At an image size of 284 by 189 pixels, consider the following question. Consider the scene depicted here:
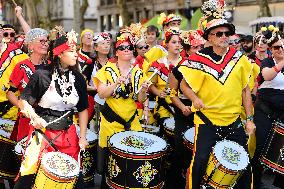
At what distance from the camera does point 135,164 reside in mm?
5320

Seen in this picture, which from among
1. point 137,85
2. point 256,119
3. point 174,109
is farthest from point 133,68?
point 256,119

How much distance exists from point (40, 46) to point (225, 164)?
264 cm

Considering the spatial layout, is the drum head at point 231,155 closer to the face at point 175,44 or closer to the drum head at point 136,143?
the drum head at point 136,143

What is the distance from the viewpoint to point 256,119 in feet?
20.2

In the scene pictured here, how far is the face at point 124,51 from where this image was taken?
6016 millimetres

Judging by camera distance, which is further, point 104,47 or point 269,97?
point 104,47

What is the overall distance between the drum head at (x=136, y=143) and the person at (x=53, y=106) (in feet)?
1.98

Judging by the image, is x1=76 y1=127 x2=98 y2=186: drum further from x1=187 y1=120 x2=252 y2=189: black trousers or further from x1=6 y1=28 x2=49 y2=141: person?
x1=187 y1=120 x2=252 y2=189: black trousers

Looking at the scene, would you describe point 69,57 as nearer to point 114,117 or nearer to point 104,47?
point 114,117

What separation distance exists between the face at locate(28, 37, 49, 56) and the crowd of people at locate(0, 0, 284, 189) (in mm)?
12

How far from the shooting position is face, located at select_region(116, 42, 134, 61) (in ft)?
19.7

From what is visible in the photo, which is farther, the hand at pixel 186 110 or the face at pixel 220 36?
the hand at pixel 186 110

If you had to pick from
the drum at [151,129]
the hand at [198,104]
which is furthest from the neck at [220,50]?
the drum at [151,129]

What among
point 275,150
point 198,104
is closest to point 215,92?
point 198,104
